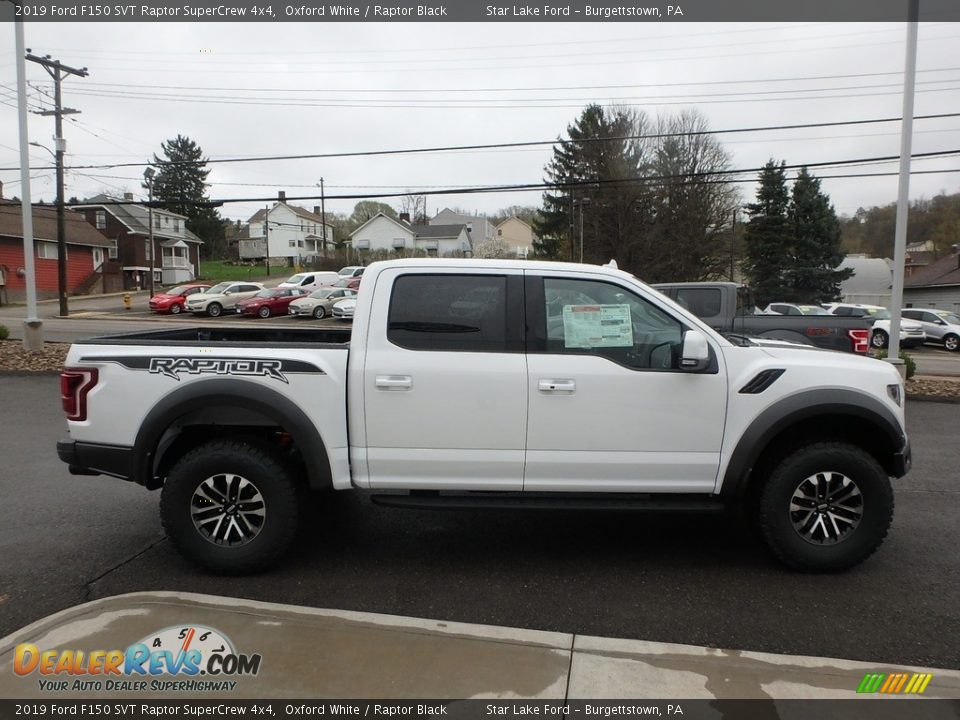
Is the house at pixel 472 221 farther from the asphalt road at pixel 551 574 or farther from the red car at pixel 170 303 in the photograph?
the asphalt road at pixel 551 574

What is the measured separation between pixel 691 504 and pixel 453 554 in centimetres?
160

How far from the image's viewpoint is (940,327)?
91.0 ft

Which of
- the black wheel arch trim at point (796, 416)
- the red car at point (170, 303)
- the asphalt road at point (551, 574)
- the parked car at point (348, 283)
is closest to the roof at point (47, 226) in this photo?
the red car at point (170, 303)

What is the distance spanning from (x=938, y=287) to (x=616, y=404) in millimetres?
50959

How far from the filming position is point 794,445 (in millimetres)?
4121

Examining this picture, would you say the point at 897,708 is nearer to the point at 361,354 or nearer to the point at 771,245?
the point at 361,354

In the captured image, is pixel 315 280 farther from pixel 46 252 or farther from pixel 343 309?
pixel 46 252

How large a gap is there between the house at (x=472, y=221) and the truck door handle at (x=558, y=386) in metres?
82.7

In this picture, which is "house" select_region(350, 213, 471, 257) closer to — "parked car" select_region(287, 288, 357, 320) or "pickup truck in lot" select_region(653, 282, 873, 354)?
"parked car" select_region(287, 288, 357, 320)

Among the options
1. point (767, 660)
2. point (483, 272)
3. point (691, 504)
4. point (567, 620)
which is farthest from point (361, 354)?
point (767, 660)

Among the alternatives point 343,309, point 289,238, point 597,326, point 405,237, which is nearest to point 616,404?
point 597,326

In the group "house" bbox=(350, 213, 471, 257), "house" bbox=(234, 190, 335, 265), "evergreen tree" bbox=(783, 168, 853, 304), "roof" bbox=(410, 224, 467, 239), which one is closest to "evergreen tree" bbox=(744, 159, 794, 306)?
"evergreen tree" bbox=(783, 168, 853, 304)

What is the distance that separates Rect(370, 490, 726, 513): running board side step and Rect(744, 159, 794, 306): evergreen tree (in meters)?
39.8

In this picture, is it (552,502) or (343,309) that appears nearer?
(552,502)
